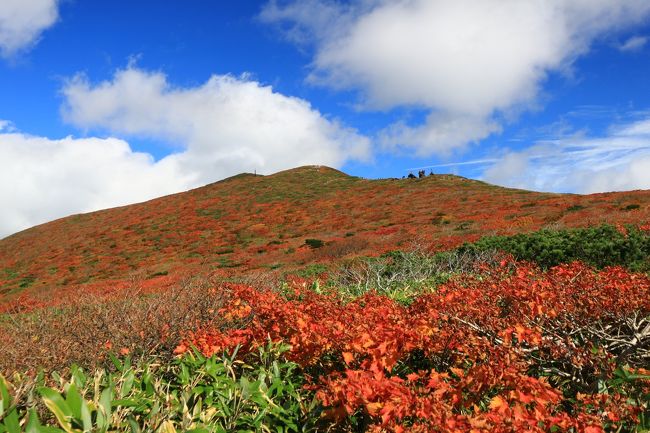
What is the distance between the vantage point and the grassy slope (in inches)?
993

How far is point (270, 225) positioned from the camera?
Result: 41.2m

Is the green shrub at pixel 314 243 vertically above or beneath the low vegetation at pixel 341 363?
above

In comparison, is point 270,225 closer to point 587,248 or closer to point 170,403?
point 587,248

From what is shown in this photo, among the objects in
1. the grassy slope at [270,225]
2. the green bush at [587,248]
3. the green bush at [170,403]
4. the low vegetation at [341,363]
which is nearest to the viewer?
the green bush at [170,403]

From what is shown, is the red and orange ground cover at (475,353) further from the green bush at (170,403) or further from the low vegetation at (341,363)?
the green bush at (170,403)

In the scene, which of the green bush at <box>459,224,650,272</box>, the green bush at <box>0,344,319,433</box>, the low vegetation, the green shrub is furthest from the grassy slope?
the green bush at <box>0,344,319,433</box>

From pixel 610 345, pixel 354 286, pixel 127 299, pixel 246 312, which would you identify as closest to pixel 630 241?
pixel 354 286

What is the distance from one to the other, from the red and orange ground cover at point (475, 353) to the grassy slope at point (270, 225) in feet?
43.2

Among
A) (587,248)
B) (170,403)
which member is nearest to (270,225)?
(587,248)

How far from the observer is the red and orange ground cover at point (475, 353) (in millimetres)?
2867

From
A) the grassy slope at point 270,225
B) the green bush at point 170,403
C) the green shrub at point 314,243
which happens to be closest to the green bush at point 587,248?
the grassy slope at point 270,225

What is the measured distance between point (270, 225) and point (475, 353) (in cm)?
3794

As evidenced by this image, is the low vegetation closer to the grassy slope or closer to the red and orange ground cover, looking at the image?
the red and orange ground cover

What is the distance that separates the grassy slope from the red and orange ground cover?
13.2m
